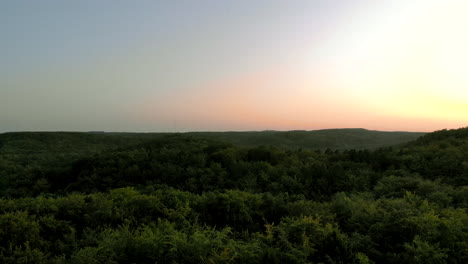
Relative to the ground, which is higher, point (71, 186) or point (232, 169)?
point (232, 169)

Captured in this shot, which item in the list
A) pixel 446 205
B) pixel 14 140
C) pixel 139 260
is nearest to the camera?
pixel 139 260

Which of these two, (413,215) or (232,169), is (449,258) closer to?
(413,215)

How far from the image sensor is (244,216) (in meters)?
7.25

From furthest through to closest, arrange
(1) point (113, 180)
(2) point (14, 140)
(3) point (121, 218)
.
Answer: (2) point (14, 140) → (1) point (113, 180) → (3) point (121, 218)

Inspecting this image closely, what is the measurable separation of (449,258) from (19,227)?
27.6 feet

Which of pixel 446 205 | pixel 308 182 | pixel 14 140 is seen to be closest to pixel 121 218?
pixel 308 182

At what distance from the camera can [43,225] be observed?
6.27m

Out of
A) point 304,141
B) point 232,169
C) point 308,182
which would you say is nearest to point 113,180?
point 232,169

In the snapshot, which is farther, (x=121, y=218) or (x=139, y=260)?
(x=121, y=218)

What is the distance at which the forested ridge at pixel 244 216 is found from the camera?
196 inches

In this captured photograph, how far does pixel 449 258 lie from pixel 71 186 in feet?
46.9

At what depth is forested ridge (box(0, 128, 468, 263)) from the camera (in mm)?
4988

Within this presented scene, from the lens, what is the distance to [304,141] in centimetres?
5278

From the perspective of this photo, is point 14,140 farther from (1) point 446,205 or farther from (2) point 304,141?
(1) point 446,205
